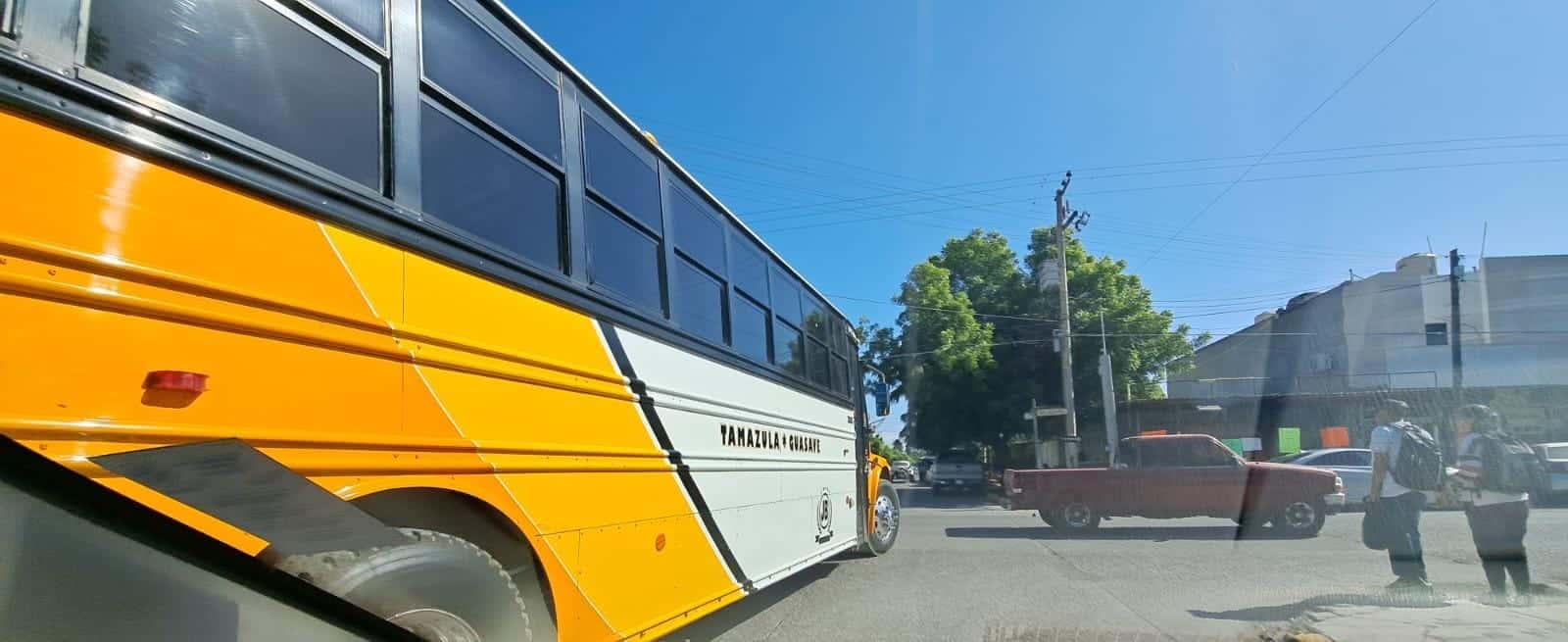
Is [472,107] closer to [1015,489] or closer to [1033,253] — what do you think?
[1015,489]

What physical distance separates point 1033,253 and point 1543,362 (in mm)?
18598

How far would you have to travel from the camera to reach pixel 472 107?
361 cm

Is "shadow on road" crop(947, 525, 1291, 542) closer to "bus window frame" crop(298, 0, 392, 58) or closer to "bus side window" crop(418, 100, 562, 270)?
"bus side window" crop(418, 100, 562, 270)

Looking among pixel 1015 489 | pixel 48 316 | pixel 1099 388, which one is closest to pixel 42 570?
pixel 48 316

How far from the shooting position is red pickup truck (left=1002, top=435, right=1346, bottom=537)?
13766 mm

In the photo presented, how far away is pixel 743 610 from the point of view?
790 cm

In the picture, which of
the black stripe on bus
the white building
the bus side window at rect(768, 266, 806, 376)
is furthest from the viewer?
the white building

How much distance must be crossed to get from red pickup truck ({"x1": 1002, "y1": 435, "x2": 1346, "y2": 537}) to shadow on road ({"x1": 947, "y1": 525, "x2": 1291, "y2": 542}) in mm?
280

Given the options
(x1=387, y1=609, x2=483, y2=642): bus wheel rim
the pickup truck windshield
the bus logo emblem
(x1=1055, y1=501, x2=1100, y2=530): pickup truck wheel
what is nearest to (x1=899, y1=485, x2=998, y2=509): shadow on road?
the pickup truck windshield

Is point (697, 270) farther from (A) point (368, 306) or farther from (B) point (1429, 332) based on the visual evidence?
(B) point (1429, 332)

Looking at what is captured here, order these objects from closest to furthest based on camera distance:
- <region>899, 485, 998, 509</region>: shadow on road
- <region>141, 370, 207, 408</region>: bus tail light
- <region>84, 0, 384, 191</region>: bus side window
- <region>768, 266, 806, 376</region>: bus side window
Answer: <region>141, 370, 207, 408</region>: bus tail light, <region>84, 0, 384, 191</region>: bus side window, <region>768, 266, 806, 376</region>: bus side window, <region>899, 485, 998, 509</region>: shadow on road

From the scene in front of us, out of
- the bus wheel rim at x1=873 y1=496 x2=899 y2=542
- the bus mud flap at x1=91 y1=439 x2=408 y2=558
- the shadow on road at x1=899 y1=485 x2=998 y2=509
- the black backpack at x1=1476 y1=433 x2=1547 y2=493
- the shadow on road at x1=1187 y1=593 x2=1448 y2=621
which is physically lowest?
the shadow on road at x1=899 y1=485 x2=998 y2=509

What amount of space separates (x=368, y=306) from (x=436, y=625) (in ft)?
3.51

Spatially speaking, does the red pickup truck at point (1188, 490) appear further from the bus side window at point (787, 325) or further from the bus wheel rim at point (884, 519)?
the bus side window at point (787, 325)
